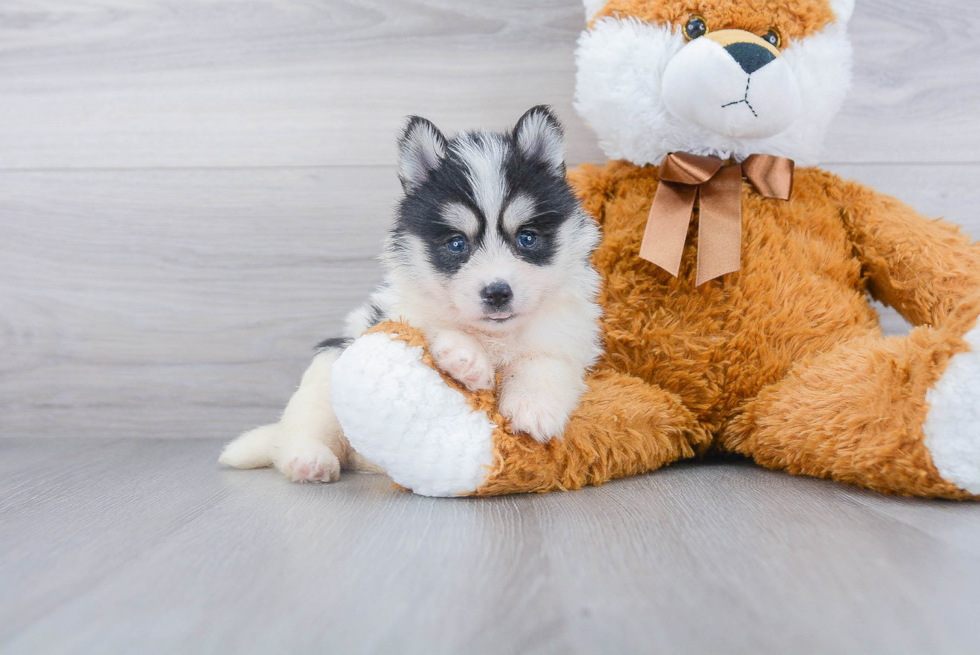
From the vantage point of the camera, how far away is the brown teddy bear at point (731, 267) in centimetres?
111

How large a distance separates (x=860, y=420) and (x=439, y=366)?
0.67 metres

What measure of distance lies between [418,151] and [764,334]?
0.71 metres

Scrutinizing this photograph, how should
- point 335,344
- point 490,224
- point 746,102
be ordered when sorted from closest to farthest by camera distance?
1. point 490,224
2. point 746,102
3. point 335,344

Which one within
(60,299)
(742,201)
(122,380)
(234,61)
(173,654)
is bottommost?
(122,380)

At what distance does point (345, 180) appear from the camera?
1.76 meters

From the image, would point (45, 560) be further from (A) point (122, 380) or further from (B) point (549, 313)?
(A) point (122, 380)

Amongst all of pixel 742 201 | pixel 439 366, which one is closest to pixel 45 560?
pixel 439 366

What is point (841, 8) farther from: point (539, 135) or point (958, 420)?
point (958, 420)

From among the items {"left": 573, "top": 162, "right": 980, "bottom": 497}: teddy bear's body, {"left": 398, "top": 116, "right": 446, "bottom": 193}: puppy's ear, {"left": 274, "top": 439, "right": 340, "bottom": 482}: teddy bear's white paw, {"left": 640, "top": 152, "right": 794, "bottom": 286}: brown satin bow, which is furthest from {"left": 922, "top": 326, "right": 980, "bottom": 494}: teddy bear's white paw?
{"left": 274, "top": 439, "right": 340, "bottom": 482}: teddy bear's white paw

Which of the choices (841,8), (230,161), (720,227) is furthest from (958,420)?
(230,161)

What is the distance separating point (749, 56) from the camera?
1.19 m

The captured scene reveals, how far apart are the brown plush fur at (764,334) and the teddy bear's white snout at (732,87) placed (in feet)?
0.51

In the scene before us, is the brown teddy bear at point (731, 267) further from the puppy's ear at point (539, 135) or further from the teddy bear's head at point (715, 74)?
the puppy's ear at point (539, 135)

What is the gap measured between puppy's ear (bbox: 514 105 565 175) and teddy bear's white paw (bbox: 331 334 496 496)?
16.0 inches
